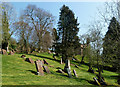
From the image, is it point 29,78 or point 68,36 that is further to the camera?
point 68,36

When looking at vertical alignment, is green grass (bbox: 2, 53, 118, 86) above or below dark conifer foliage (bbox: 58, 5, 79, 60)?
below

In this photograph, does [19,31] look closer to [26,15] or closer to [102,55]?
[26,15]

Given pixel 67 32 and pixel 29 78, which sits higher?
pixel 67 32

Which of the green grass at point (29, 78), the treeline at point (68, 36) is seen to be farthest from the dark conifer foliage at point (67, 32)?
the green grass at point (29, 78)

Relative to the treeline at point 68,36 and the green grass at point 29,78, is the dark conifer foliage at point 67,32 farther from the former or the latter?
the green grass at point 29,78

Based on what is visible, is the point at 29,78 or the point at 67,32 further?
the point at 67,32

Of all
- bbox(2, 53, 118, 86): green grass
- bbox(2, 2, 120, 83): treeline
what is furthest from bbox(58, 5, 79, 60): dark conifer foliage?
bbox(2, 53, 118, 86): green grass

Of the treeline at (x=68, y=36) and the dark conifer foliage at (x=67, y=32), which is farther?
the dark conifer foliage at (x=67, y=32)

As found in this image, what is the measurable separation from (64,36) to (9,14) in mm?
18200

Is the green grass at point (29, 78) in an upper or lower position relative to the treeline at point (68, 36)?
lower

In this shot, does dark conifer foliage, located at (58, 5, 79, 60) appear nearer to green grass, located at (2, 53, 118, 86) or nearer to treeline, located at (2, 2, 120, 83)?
treeline, located at (2, 2, 120, 83)

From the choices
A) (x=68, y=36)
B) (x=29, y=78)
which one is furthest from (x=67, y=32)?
(x=29, y=78)

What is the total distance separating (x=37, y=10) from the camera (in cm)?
4419

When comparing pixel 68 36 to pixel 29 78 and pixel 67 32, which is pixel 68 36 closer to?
pixel 67 32
